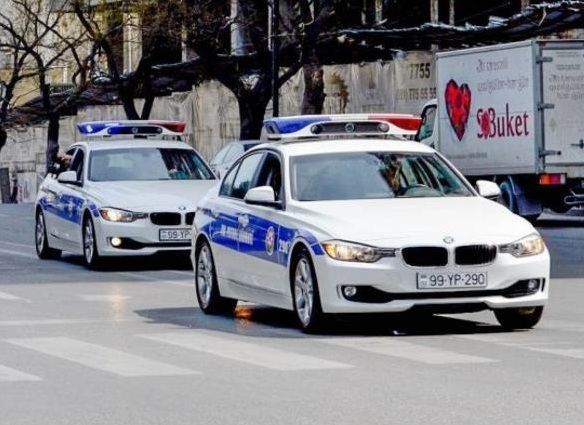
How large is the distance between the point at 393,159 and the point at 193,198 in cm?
735

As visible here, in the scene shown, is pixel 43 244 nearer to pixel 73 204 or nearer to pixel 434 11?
pixel 73 204

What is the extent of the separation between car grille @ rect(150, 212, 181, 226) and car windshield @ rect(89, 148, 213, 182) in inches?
53.2

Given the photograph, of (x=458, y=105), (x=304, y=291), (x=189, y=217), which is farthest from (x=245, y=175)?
(x=458, y=105)

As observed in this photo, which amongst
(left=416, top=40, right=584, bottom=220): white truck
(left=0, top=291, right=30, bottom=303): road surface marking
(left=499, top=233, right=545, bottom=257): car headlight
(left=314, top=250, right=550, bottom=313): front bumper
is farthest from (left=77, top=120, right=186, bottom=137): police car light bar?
(left=499, top=233, right=545, bottom=257): car headlight

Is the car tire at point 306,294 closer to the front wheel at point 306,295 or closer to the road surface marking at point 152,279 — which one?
the front wheel at point 306,295

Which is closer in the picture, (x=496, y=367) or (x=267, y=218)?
(x=496, y=367)

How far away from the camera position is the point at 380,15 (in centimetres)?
5253

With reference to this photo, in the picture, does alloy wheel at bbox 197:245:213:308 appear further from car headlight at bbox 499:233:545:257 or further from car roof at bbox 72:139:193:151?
car roof at bbox 72:139:193:151

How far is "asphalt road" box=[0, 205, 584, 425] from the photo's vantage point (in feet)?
34.1

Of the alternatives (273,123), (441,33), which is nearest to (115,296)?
(273,123)

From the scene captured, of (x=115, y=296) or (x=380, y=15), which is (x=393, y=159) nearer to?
(x=115, y=296)

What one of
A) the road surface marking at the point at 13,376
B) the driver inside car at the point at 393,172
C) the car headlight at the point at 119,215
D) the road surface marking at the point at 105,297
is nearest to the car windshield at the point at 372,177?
the driver inside car at the point at 393,172

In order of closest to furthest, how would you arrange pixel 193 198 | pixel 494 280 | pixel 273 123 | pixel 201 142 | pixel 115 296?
pixel 494 280, pixel 273 123, pixel 115 296, pixel 193 198, pixel 201 142

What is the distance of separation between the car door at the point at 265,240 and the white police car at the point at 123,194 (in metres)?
6.64
